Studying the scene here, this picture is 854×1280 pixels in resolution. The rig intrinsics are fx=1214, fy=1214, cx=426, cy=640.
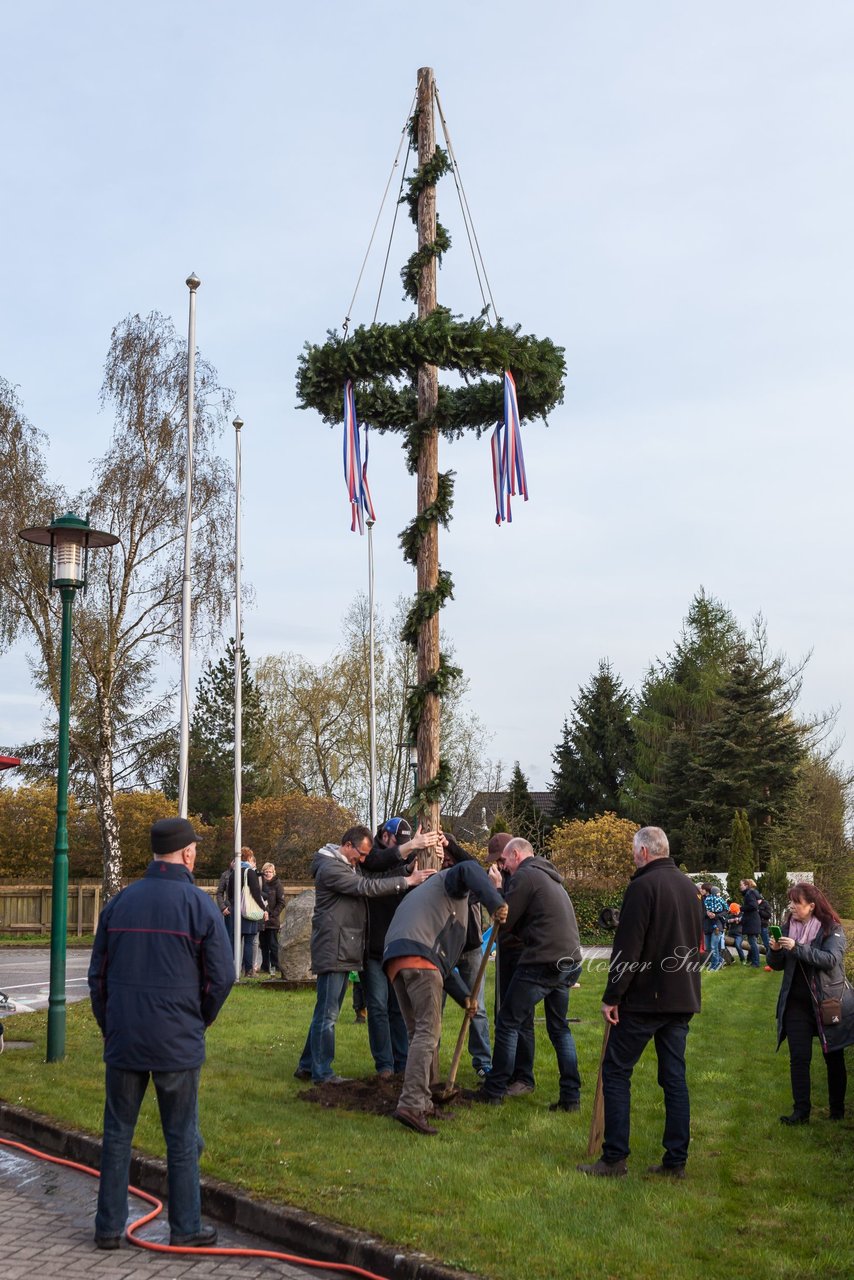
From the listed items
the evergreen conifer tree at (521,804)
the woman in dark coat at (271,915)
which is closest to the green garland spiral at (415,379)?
the woman in dark coat at (271,915)

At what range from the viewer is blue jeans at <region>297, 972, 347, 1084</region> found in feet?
30.4

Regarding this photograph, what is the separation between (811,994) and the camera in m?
8.62

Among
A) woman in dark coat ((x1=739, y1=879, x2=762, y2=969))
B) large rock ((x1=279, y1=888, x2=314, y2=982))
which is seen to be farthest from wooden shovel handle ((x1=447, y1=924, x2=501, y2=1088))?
woman in dark coat ((x1=739, y1=879, x2=762, y2=969))

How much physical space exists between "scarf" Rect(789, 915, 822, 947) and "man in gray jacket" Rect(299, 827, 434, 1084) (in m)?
2.80

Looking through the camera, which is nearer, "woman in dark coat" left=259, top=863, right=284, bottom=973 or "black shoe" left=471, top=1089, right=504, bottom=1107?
"black shoe" left=471, top=1089, right=504, bottom=1107

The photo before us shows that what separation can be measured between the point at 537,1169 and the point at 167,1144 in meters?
A: 2.26

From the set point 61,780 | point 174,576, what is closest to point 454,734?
point 174,576

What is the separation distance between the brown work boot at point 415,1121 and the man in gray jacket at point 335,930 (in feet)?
4.68

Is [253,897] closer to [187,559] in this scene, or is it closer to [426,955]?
[187,559]

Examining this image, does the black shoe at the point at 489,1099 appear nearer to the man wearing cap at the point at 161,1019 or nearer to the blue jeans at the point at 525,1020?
the blue jeans at the point at 525,1020

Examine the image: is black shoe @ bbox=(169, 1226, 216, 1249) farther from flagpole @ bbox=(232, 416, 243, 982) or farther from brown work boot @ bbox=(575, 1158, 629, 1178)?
flagpole @ bbox=(232, 416, 243, 982)

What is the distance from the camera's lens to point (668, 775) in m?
48.1

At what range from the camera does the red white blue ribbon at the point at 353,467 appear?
10.4m

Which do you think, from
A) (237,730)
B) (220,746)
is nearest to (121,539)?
(237,730)
